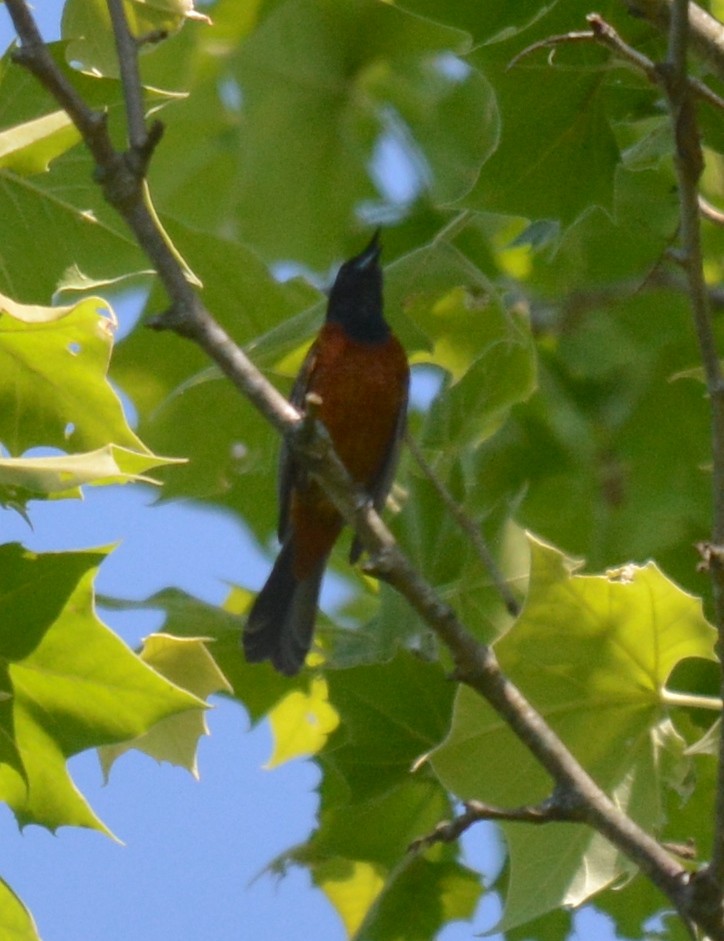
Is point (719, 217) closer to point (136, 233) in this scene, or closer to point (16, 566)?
point (136, 233)

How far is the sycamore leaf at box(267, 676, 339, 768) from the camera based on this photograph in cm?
376

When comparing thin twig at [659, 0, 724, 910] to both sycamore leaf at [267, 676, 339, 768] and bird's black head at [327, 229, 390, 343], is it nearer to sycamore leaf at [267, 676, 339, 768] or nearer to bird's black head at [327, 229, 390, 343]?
sycamore leaf at [267, 676, 339, 768]

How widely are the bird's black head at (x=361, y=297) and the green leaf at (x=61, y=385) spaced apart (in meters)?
1.68

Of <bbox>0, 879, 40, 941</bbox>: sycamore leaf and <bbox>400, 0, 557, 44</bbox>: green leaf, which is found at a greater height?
<bbox>400, 0, 557, 44</bbox>: green leaf

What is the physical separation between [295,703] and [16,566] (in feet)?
5.43

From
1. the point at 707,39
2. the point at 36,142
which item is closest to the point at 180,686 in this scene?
the point at 36,142

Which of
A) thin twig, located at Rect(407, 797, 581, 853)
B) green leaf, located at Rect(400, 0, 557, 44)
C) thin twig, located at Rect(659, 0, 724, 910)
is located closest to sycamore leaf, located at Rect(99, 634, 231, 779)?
thin twig, located at Rect(407, 797, 581, 853)

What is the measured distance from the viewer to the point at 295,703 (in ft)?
12.7

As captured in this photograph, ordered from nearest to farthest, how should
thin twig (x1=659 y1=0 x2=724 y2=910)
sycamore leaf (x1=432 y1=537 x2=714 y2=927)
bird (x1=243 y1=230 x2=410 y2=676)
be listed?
1. thin twig (x1=659 y1=0 x2=724 y2=910)
2. sycamore leaf (x1=432 y1=537 x2=714 y2=927)
3. bird (x1=243 y1=230 x2=410 y2=676)

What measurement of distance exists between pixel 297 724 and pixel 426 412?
3.01ft

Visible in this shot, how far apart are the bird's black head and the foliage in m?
0.08

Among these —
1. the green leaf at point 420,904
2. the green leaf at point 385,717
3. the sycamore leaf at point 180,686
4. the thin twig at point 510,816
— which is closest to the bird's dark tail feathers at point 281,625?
the green leaf at point 385,717

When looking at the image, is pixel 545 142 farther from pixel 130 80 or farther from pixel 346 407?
pixel 346 407

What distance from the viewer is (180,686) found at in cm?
269
